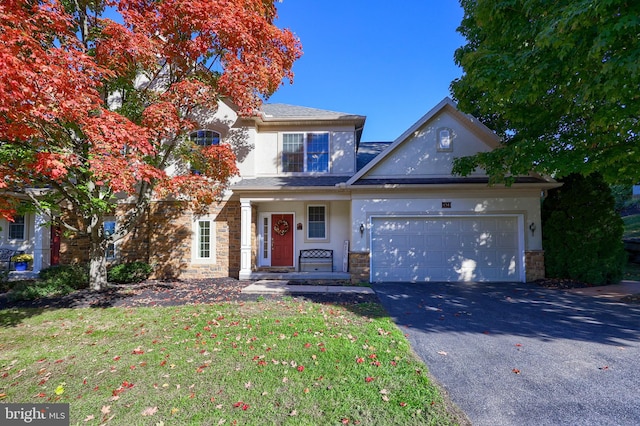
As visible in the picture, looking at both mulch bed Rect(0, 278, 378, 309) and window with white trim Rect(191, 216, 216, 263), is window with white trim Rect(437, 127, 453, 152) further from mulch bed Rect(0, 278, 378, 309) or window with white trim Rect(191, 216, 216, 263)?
window with white trim Rect(191, 216, 216, 263)

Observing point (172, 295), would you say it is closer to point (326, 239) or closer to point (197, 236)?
point (197, 236)

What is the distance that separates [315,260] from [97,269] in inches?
284

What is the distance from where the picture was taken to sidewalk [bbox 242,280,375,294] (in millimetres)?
8352

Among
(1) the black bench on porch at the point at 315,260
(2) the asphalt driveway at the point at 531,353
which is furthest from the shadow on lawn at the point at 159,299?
→ (1) the black bench on porch at the point at 315,260

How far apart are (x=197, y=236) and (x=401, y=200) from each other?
7.83 meters

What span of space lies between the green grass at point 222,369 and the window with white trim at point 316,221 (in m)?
5.54

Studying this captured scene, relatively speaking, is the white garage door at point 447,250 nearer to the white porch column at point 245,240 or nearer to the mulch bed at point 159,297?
the mulch bed at point 159,297

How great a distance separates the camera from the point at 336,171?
1150 centimetres

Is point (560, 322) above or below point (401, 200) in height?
below

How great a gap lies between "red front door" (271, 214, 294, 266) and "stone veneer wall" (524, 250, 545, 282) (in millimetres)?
8437

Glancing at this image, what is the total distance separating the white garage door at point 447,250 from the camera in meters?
9.74

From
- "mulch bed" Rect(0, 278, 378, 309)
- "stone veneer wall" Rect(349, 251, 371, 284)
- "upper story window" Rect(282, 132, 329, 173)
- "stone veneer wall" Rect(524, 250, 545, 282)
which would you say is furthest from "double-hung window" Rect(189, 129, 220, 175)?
"stone veneer wall" Rect(524, 250, 545, 282)

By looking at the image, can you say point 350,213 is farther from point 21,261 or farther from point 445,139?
point 21,261

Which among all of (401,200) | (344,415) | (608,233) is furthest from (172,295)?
(608,233)
